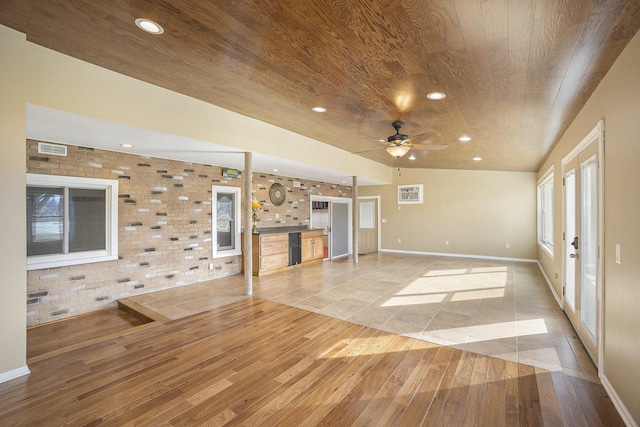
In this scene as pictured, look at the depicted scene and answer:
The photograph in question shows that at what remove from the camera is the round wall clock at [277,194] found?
7414 mm

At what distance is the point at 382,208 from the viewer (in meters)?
10.2

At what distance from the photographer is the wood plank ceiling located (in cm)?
182

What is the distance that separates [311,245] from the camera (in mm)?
7992

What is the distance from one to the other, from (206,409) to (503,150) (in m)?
6.05

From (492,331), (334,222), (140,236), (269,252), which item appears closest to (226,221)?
(269,252)

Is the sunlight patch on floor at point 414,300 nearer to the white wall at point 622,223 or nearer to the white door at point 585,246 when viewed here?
the white door at point 585,246

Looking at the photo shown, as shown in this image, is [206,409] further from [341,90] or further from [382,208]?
[382,208]

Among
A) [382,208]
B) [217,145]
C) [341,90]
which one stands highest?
[341,90]

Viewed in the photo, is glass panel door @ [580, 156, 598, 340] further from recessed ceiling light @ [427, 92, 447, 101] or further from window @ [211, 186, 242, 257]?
window @ [211, 186, 242, 257]

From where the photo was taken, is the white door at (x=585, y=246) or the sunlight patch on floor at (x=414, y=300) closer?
the white door at (x=585, y=246)

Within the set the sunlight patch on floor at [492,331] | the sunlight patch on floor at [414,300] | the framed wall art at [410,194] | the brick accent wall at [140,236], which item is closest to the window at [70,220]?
the brick accent wall at [140,236]

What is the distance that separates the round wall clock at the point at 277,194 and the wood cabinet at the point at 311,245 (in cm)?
101

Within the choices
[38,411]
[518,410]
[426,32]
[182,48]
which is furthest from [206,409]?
[426,32]

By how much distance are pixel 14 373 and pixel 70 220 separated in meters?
2.41
